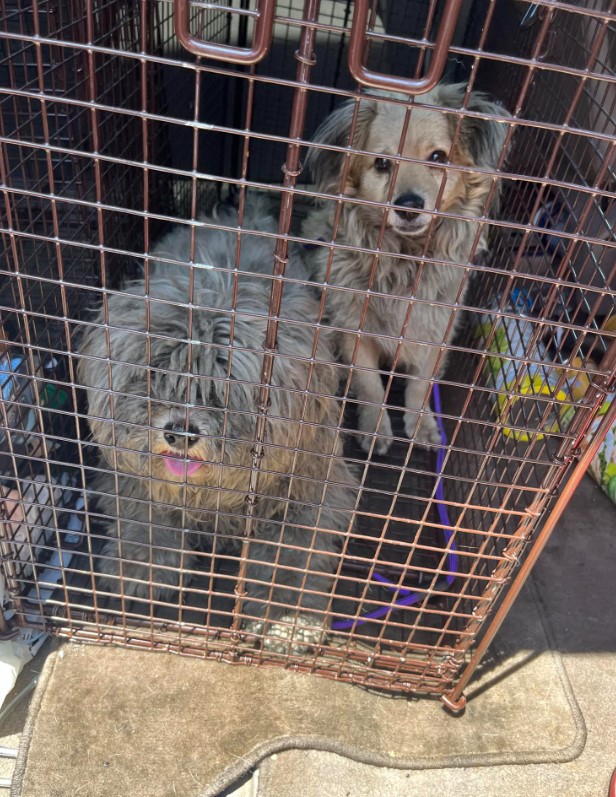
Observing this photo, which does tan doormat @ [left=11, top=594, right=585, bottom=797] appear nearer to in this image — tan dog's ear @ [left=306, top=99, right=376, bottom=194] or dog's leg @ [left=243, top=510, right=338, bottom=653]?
dog's leg @ [left=243, top=510, right=338, bottom=653]

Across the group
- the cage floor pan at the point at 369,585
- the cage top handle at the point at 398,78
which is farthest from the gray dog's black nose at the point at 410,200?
the cage top handle at the point at 398,78

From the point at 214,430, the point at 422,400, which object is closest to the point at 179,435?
the point at 214,430

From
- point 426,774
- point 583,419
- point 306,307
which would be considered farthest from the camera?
point 306,307

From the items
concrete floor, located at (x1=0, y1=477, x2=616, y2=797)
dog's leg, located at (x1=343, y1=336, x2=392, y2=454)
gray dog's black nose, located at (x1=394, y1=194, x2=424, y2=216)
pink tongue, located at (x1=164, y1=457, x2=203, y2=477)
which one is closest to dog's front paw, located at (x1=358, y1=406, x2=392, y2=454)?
dog's leg, located at (x1=343, y1=336, x2=392, y2=454)

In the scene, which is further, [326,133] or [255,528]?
[326,133]

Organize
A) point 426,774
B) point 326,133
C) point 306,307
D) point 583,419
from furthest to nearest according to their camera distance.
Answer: point 326,133, point 306,307, point 426,774, point 583,419

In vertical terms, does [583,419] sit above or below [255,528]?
above

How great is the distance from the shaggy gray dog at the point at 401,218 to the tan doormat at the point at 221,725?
33.3 inches

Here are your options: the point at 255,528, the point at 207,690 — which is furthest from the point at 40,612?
the point at 255,528

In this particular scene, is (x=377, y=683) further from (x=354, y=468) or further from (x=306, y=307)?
(x=306, y=307)

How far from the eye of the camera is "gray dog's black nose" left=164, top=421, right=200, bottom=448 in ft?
4.91

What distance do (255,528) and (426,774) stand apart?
836mm

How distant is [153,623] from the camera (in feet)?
6.01

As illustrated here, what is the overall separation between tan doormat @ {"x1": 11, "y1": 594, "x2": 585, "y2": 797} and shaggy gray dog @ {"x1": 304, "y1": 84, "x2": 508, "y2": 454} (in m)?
0.85
